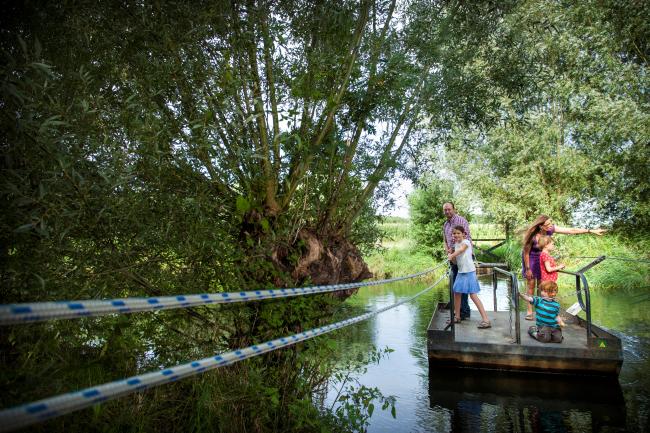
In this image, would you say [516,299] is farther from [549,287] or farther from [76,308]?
[76,308]

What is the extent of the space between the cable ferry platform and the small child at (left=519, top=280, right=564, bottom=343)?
118mm

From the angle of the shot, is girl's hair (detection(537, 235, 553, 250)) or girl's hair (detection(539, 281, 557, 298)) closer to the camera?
girl's hair (detection(539, 281, 557, 298))

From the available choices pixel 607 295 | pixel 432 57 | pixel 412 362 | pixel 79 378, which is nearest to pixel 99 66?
pixel 79 378

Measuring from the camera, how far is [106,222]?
9.95ft

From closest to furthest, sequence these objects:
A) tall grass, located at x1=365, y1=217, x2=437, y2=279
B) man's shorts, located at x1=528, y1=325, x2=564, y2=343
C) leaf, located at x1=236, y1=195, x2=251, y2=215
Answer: leaf, located at x1=236, y1=195, x2=251, y2=215, man's shorts, located at x1=528, y1=325, x2=564, y2=343, tall grass, located at x1=365, y1=217, x2=437, y2=279

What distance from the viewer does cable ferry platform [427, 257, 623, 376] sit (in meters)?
6.95

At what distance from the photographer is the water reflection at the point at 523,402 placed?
19.0 ft

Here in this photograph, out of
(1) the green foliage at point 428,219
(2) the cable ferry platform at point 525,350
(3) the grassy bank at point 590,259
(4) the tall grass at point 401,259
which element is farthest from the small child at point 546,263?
(1) the green foliage at point 428,219

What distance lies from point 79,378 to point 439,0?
5916mm

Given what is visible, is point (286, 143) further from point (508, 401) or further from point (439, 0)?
point (508, 401)

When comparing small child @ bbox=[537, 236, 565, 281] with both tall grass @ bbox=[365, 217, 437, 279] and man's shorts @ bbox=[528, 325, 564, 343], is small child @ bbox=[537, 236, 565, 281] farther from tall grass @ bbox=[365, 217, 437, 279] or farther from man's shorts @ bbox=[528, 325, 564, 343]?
tall grass @ bbox=[365, 217, 437, 279]

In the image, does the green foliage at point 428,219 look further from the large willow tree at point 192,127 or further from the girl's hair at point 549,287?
the large willow tree at point 192,127

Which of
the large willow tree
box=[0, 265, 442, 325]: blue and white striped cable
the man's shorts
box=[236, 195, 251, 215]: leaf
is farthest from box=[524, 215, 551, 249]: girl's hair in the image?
box=[0, 265, 442, 325]: blue and white striped cable

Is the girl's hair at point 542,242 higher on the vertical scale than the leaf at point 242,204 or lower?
lower
